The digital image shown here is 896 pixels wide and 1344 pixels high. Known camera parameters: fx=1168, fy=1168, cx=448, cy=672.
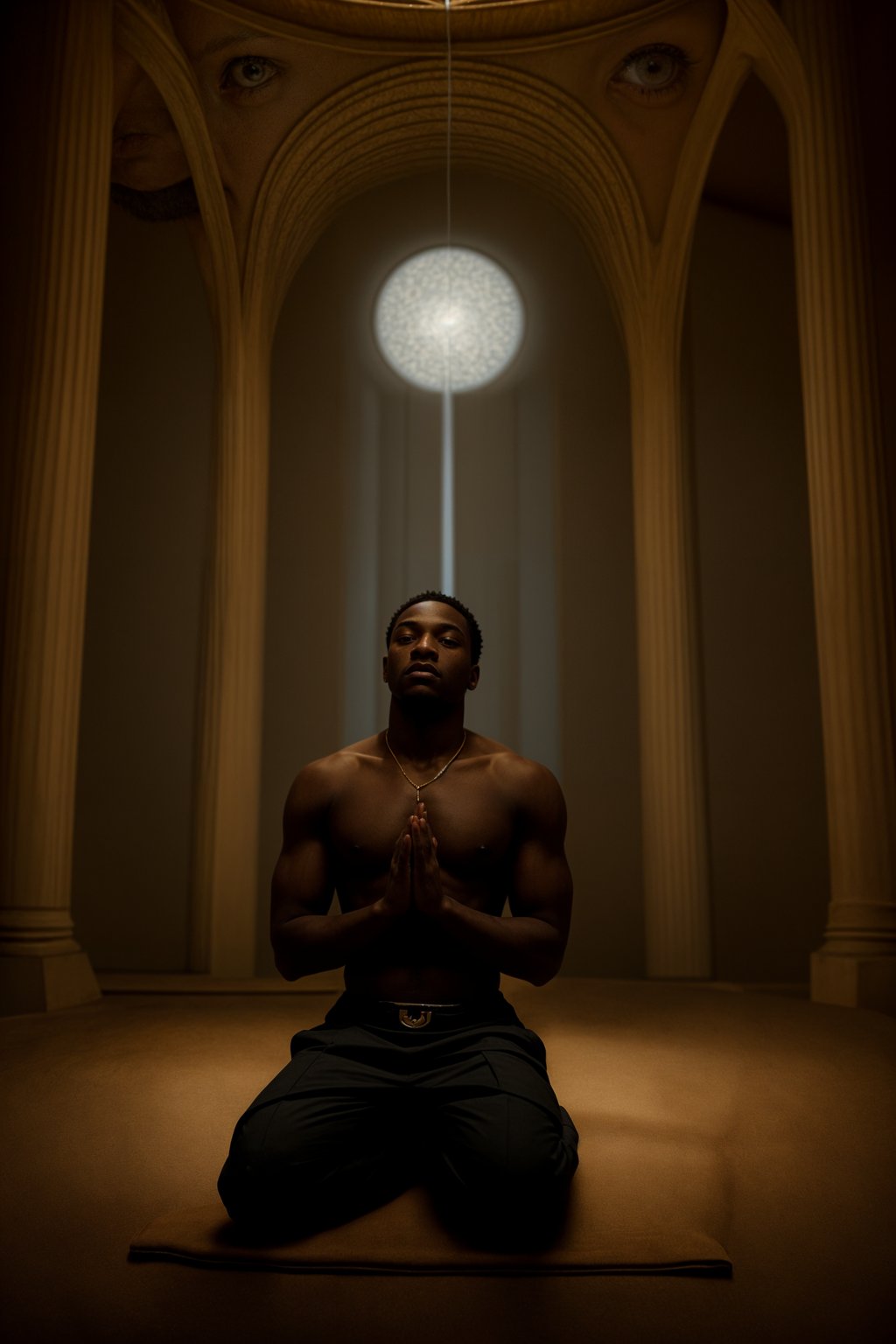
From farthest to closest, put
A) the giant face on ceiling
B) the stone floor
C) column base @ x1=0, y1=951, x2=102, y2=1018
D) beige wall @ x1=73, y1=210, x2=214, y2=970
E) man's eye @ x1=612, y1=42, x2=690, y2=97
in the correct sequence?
beige wall @ x1=73, y1=210, x2=214, y2=970 → man's eye @ x1=612, y1=42, x2=690, y2=97 → the giant face on ceiling → column base @ x1=0, y1=951, x2=102, y2=1018 → the stone floor

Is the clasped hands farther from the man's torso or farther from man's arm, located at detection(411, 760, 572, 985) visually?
the man's torso

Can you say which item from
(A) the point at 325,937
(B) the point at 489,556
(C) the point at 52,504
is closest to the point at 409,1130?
(A) the point at 325,937

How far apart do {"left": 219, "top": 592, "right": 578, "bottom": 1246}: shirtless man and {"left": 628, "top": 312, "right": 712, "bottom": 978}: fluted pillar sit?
255 inches

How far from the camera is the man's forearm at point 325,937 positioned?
3.29m

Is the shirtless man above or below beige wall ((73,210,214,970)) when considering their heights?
below

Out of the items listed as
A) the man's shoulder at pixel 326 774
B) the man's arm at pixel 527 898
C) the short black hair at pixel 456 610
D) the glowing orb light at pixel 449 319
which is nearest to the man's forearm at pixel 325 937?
the man's arm at pixel 527 898

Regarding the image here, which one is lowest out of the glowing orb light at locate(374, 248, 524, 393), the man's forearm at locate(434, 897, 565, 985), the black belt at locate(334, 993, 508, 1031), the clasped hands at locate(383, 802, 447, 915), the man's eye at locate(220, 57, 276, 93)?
the black belt at locate(334, 993, 508, 1031)

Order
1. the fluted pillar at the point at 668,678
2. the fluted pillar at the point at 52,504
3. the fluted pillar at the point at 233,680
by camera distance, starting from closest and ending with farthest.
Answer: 1. the fluted pillar at the point at 52,504
2. the fluted pillar at the point at 668,678
3. the fluted pillar at the point at 233,680

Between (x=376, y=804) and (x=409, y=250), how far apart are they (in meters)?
10.7

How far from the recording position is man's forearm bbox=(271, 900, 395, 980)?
3291mm

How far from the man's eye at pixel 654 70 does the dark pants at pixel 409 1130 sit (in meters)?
8.94

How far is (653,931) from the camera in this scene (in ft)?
33.0

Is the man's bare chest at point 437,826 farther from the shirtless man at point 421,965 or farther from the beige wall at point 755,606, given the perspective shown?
the beige wall at point 755,606

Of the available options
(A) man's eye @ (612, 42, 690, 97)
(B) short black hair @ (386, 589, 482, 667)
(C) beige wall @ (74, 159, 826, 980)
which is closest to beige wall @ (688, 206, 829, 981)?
(C) beige wall @ (74, 159, 826, 980)
